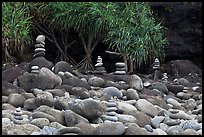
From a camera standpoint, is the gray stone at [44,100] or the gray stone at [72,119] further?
the gray stone at [44,100]

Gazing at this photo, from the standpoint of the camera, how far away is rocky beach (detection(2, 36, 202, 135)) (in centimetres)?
316

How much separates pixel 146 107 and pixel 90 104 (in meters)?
0.79

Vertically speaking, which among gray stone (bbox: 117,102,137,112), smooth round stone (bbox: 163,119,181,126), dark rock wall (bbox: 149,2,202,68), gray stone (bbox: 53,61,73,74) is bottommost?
smooth round stone (bbox: 163,119,181,126)

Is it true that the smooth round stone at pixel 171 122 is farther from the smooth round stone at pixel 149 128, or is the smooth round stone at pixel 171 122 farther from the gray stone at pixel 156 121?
the smooth round stone at pixel 149 128

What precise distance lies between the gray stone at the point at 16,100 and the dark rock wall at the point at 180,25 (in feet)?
14.8

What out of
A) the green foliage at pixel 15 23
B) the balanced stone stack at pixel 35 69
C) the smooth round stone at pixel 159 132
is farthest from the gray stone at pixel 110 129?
the green foliage at pixel 15 23

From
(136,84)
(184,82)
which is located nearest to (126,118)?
(136,84)

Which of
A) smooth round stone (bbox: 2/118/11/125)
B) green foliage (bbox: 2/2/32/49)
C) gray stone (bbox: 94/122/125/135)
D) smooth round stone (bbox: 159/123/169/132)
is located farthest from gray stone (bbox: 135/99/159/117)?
green foliage (bbox: 2/2/32/49)

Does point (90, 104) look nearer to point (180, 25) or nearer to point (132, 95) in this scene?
point (132, 95)

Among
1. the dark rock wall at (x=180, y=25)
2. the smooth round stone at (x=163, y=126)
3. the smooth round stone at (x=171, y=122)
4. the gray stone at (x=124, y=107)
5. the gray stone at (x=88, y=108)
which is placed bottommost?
the smooth round stone at (x=163, y=126)

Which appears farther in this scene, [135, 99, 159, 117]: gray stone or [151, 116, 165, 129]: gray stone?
[135, 99, 159, 117]: gray stone

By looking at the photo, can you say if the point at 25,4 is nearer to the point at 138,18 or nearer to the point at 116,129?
the point at 138,18

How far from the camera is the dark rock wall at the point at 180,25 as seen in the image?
7.93 metres

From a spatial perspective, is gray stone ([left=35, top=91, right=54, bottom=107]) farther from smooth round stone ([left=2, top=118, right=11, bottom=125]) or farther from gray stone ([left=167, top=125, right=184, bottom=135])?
gray stone ([left=167, top=125, right=184, bottom=135])
